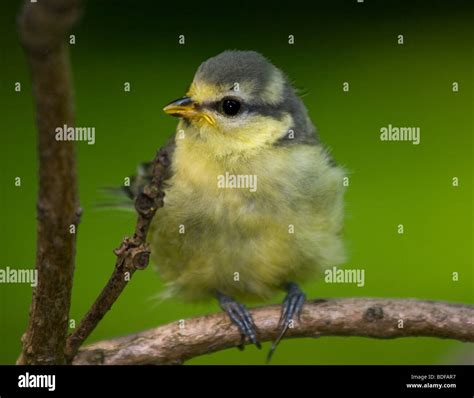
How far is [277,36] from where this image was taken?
344cm

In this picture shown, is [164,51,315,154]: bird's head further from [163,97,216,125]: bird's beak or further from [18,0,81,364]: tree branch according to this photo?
[18,0,81,364]: tree branch

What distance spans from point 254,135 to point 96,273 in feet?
2.96

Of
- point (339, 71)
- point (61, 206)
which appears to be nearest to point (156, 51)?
point (339, 71)

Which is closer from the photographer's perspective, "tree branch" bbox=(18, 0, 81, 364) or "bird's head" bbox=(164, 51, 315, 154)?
"tree branch" bbox=(18, 0, 81, 364)

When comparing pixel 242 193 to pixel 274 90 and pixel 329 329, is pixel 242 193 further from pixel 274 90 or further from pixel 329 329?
pixel 329 329

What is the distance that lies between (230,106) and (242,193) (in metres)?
0.29

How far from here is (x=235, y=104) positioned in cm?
258

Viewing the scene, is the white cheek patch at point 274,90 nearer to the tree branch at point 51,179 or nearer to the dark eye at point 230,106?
the dark eye at point 230,106

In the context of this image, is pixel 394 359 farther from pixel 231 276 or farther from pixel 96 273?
pixel 96 273

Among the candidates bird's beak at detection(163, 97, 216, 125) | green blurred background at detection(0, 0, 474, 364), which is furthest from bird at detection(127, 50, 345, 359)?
green blurred background at detection(0, 0, 474, 364)

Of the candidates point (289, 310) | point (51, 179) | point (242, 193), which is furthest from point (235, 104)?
point (51, 179)

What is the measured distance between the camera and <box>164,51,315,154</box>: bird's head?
2.54 meters

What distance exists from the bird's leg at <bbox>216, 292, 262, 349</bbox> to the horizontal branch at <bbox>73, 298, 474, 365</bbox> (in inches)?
1.0

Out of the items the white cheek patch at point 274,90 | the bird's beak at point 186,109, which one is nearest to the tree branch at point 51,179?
the bird's beak at point 186,109
